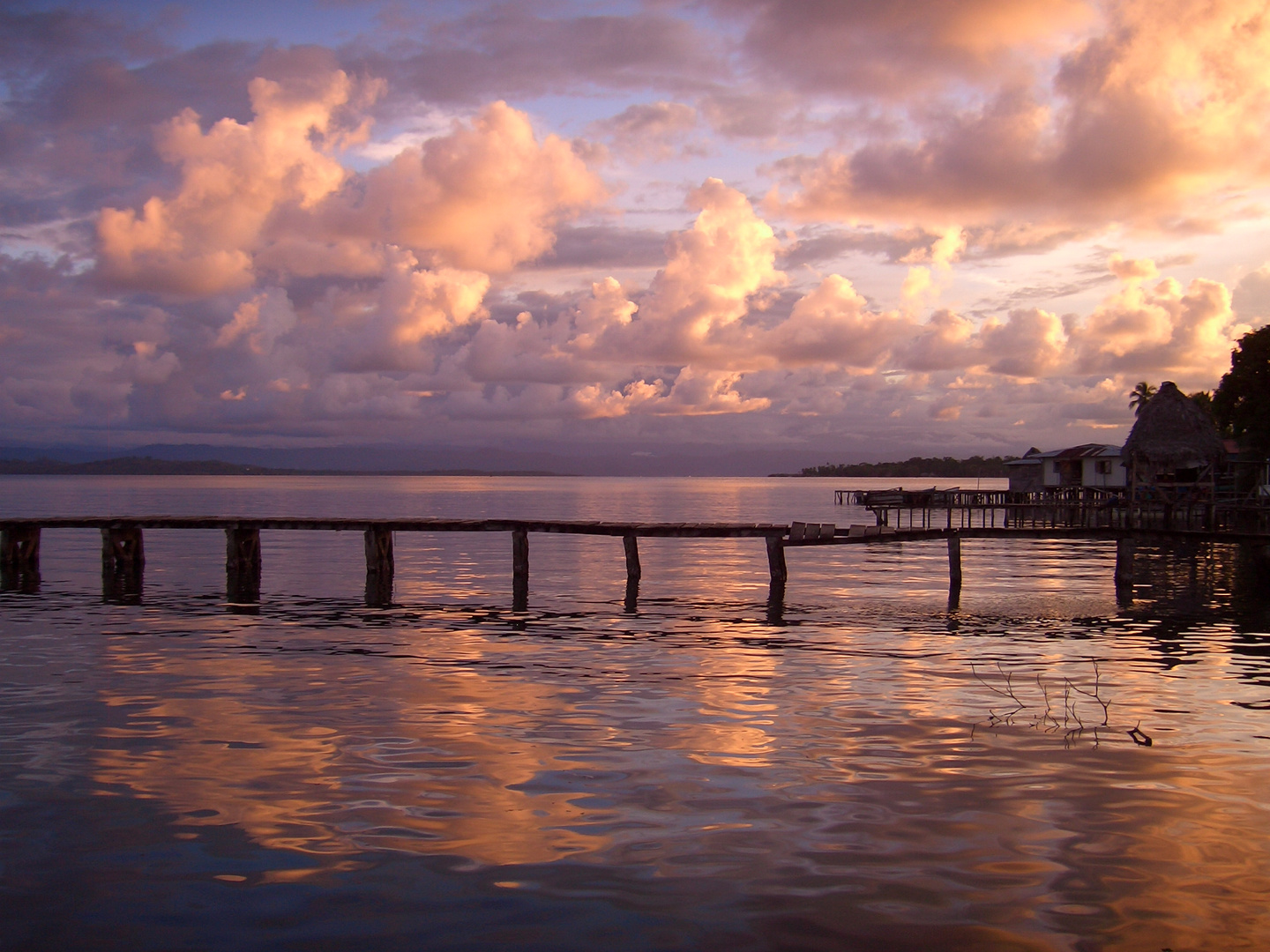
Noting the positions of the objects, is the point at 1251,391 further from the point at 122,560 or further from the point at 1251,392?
the point at 122,560

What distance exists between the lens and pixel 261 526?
2827 centimetres

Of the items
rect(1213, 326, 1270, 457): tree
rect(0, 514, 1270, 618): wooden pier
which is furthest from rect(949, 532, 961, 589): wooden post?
rect(1213, 326, 1270, 457): tree

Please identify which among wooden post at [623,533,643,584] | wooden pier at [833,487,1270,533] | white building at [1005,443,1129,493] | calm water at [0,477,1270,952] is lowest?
calm water at [0,477,1270,952]

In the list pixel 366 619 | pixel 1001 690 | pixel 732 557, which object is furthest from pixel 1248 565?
pixel 366 619

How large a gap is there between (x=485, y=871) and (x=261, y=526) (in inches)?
933

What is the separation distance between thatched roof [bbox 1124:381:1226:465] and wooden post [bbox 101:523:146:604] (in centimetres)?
4083

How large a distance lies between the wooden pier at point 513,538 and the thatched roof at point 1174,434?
56.1ft

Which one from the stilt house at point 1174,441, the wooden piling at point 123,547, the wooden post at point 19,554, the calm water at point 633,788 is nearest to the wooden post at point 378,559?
the wooden piling at point 123,547

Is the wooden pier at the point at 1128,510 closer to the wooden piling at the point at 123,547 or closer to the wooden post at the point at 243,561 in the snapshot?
the wooden post at the point at 243,561

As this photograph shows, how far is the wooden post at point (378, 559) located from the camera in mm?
27875

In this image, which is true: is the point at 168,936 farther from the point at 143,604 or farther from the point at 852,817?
the point at 143,604

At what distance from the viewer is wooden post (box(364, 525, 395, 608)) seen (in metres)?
27.9

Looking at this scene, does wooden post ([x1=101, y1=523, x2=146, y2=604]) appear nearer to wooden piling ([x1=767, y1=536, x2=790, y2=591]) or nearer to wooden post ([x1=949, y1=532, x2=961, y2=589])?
wooden piling ([x1=767, y1=536, x2=790, y2=591])

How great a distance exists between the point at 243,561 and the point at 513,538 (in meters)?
8.59
